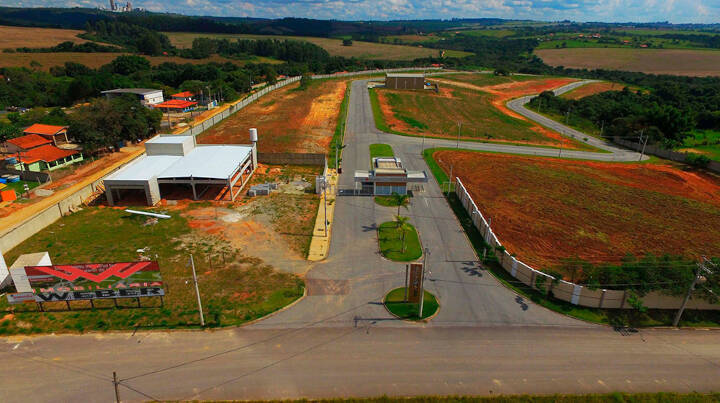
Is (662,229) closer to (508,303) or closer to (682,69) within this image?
(508,303)

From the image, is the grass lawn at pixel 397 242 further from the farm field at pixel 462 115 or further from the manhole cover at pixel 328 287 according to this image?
the farm field at pixel 462 115

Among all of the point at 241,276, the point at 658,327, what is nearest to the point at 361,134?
the point at 241,276

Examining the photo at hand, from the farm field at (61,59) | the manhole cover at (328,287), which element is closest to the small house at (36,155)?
the manhole cover at (328,287)

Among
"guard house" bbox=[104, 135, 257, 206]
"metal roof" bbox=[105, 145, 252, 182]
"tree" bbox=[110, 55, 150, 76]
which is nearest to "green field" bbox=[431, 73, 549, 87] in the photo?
"tree" bbox=[110, 55, 150, 76]

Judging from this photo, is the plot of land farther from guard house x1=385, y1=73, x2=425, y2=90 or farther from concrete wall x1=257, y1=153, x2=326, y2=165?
concrete wall x1=257, y1=153, x2=326, y2=165

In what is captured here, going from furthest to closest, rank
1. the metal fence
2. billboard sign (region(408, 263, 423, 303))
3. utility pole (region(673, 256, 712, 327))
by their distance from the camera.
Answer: the metal fence < billboard sign (region(408, 263, 423, 303)) < utility pole (region(673, 256, 712, 327))

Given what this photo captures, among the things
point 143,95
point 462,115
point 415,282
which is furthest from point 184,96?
point 415,282
